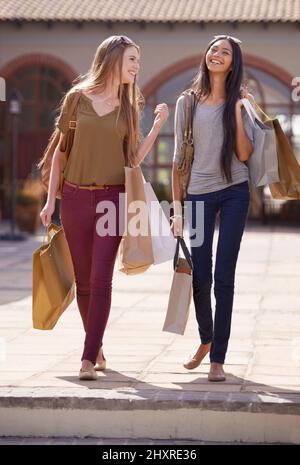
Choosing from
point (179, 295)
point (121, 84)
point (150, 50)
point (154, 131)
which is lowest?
point (179, 295)

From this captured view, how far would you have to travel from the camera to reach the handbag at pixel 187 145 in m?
5.57

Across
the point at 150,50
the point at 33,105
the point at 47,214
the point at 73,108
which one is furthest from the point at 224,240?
the point at 33,105

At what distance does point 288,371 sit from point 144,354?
3.10 ft

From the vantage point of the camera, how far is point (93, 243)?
5586 millimetres

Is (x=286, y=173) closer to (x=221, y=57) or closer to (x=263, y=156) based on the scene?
(x=263, y=156)

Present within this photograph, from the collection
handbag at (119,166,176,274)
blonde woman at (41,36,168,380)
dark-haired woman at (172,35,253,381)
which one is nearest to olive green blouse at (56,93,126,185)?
blonde woman at (41,36,168,380)

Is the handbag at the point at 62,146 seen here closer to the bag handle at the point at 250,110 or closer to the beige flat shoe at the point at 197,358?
the bag handle at the point at 250,110

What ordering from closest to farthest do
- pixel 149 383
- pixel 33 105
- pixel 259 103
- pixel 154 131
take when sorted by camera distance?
pixel 149 383
pixel 154 131
pixel 259 103
pixel 33 105

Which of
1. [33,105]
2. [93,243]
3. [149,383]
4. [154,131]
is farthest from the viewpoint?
[33,105]

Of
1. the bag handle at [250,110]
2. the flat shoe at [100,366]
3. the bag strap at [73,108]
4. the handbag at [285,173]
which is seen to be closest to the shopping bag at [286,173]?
the handbag at [285,173]

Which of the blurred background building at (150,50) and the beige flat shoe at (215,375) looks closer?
the beige flat shoe at (215,375)

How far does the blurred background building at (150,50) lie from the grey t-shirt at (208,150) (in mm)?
19783

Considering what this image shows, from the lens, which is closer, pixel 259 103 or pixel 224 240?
pixel 224 240

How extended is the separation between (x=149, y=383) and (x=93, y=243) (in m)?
0.75
